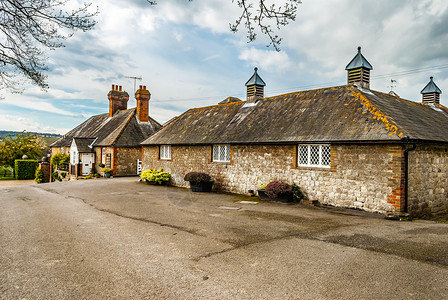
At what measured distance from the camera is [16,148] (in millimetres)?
36625

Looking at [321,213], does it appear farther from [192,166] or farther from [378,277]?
[192,166]

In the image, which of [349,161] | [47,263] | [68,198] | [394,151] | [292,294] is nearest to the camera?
[292,294]

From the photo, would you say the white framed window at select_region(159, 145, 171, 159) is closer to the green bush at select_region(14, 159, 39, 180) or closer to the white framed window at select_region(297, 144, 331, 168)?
the white framed window at select_region(297, 144, 331, 168)

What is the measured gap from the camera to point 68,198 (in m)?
14.7

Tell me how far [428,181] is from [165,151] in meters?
15.8

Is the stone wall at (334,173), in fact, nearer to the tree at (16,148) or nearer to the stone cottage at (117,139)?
the stone cottage at (117,139)

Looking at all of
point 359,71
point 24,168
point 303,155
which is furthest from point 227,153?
Answer: point 24,168

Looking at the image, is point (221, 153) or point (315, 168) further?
point (221, 153)

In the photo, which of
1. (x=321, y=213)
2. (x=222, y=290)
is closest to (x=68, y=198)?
(x=321, y=213)

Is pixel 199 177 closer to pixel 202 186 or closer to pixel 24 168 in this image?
pixel 202 186

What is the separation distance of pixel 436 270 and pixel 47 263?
704 centimetres

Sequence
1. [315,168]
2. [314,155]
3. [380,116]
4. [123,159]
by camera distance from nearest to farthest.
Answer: [380,116], [315,168], [314,155], [123,159]

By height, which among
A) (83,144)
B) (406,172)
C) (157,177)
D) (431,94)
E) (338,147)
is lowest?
(157,177)

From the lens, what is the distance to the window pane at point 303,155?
1340 centimetres
